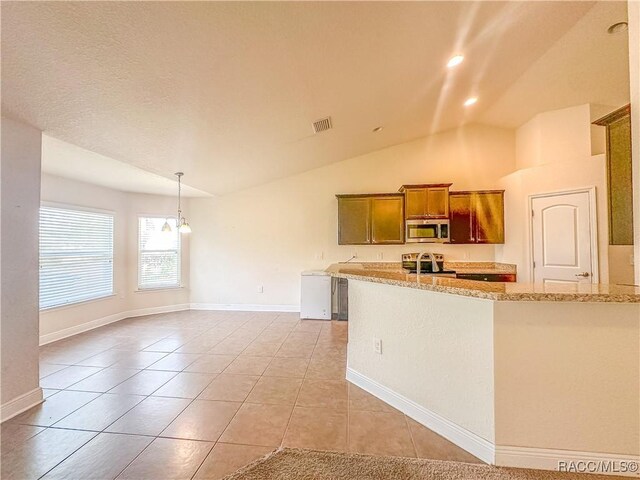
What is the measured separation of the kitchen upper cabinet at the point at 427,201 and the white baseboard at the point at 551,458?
3564 mm

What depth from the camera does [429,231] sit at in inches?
182

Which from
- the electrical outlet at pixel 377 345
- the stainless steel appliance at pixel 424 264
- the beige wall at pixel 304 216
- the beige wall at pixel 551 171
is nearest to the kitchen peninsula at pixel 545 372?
the electrical outlet at pixel 377 345

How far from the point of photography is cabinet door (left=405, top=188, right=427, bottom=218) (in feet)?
15.8

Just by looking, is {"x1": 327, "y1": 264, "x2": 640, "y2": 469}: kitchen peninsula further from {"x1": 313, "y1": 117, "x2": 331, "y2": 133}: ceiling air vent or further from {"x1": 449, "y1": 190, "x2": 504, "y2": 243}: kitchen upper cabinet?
{"x1": 449, "y1": 190, "x2": 504, "y2": 243}: kitchen upper cabinet

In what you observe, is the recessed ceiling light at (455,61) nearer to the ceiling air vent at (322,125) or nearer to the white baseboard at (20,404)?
the ceiling air vent at (322,125)

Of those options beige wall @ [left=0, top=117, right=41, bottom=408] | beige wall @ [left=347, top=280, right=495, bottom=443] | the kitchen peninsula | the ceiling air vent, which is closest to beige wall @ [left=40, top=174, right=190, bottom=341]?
beige wall @ [left=0, top=117, right=41, bottom=408]

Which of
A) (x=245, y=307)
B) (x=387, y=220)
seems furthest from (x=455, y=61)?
(x=245, y=307)

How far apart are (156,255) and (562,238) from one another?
6987mm

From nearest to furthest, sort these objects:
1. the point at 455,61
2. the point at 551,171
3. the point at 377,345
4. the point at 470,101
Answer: the point at 377,345
the point at 455,61
the point at 551,171
the point at 470,101

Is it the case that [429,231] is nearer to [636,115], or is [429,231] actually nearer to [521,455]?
[636,115]

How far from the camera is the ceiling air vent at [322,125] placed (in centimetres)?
324

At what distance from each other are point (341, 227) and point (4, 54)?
425 cm

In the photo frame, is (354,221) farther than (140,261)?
No

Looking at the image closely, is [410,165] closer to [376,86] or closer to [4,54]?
[376,86]
